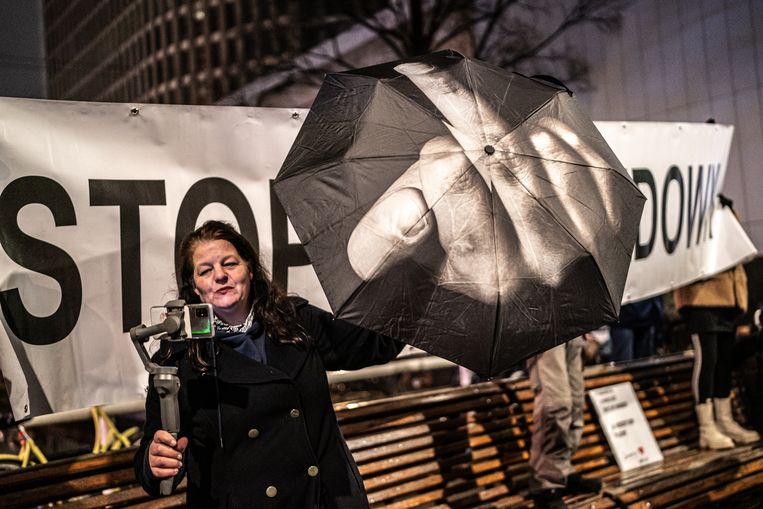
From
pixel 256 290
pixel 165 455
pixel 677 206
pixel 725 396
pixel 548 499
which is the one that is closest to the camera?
pixel 165 455

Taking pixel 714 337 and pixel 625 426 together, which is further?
pixel 714 337

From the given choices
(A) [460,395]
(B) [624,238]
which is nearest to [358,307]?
(B) [624,238]

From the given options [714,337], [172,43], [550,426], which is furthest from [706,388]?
[172,43]

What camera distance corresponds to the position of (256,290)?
8.55 ft

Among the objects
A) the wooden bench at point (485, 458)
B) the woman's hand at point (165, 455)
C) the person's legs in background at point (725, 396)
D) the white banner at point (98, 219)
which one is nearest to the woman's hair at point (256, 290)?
the woman's hand at point (165, 455)

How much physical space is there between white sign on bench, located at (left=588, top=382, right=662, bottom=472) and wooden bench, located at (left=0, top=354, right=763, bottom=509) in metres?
0.09

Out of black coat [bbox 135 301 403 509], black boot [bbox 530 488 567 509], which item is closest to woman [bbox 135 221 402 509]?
black coat [bbox 135 301 403 509]

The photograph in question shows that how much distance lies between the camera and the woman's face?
2.49 m

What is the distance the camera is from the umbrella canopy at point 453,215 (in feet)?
7.89

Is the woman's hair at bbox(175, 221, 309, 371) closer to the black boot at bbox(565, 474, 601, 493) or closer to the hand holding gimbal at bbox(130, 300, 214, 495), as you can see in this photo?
the hand holding gimbal at bbox(130, 300, 214, 495)

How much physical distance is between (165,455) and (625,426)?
4.56 m

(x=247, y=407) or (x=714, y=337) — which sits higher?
(x=247, y=407)

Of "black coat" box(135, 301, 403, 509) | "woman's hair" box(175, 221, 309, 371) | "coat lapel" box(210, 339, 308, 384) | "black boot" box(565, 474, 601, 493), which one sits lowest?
"black boot" box(565, 474, 601, 493)

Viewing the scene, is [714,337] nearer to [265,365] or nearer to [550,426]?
[550,426]
